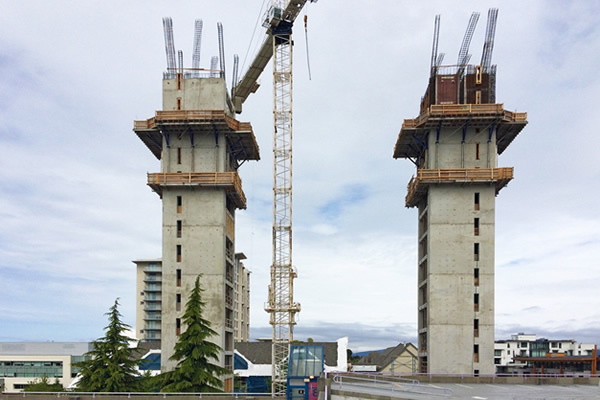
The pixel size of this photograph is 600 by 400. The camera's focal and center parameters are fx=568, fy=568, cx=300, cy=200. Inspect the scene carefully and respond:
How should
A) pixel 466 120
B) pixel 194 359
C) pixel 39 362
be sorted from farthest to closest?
pixel 39 362 → pixel 466 120 → pixel 194 359

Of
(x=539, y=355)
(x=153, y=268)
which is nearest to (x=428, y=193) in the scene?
(x=539, y=355)

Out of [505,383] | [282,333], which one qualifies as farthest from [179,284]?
[505,383]

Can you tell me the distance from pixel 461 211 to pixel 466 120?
401 inches

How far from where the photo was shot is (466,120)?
63469mm

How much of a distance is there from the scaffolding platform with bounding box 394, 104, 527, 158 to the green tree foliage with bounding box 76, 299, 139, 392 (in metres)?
38.2

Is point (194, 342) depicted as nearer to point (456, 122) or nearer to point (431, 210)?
point (431, 210)

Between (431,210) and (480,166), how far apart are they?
7.73 meters

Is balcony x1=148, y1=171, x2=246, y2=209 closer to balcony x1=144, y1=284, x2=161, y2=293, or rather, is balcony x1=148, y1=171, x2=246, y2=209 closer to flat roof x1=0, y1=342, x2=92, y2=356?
flat roof x1=0, y1=342, x2=92, y2=356

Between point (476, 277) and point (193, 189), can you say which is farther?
point (193, 189)

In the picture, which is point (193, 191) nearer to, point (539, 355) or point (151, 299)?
point (151, 299)

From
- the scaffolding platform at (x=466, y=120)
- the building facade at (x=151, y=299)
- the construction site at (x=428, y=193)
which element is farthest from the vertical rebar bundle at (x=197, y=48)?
the building facade at (x=151, y=299)

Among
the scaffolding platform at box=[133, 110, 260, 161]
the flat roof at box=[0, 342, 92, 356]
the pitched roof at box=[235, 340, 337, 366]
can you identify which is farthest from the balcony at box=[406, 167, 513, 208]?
the flat roof at box=[0, 342, 92, 356]

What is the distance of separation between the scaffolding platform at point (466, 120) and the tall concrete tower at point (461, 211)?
0.11 m

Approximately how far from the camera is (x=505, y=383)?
148 feet
